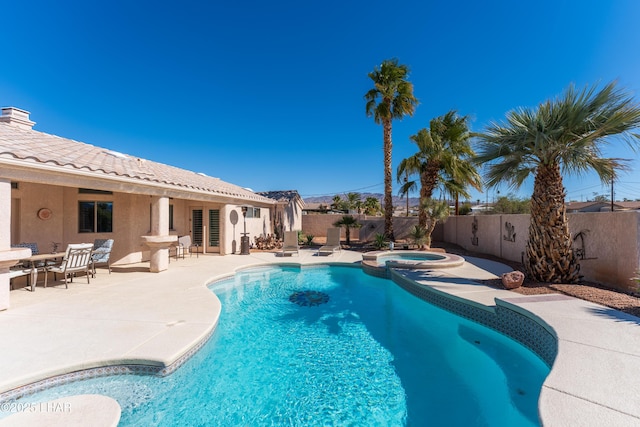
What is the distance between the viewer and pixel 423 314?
7465mm

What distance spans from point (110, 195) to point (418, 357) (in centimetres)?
1277

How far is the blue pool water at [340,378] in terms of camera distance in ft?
12.1

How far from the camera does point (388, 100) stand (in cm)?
1709

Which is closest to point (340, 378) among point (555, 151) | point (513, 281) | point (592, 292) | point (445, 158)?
point (513, 281)

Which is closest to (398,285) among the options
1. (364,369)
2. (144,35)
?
(364,369)

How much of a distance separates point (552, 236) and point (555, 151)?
2440 mm

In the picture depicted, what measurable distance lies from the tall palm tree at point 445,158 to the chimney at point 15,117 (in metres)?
18.2

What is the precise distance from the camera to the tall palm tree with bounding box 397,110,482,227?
1566cm

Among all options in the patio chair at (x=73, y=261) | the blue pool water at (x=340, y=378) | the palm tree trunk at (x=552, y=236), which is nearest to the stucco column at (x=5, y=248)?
the patio chair at (x=73, y=261)

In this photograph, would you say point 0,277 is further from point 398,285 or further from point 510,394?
point 398,285

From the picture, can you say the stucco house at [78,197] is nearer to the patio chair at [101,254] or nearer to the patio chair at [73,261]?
the patio chair at [101,254]

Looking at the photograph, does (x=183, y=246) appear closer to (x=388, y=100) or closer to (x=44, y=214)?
(x=44, y=214)

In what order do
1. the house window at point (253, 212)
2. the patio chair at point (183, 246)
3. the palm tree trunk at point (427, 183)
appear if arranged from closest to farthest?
the patio chair at point (183, 246), the palm tree trunk at point (427, 183), the house window at point (253, 212)

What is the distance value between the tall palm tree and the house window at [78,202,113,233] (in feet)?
52.7
